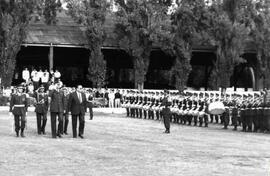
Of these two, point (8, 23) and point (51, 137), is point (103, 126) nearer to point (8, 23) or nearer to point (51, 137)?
point (51, 137)

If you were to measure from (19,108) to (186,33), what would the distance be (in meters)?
33.0

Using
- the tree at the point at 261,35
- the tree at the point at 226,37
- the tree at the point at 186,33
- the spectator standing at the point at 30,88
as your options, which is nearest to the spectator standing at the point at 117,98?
the spectator standing at the point at 30,88

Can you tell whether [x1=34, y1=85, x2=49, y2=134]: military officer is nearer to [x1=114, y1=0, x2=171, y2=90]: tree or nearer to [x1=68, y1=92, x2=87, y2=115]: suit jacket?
[x1=68, y1=92, x2=87, y2=115]: suit jacket

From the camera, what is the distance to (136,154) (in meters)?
20.0

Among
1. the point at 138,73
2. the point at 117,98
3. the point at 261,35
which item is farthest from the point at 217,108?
the point at 261,35

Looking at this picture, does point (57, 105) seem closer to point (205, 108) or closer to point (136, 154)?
point (136, 154)

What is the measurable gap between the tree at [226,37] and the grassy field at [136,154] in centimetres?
2818

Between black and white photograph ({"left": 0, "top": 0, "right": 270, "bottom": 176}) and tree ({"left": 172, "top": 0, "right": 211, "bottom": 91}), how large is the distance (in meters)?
0.08

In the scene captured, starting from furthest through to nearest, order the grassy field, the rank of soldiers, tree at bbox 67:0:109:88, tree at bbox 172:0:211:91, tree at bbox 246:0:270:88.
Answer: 1. tree at bbox 246:0:270:88
2. tree at bbox 172:0:211:91
3. tree at bbox 67:0:109:88
4. the rank of soldiers
5. the grassy field

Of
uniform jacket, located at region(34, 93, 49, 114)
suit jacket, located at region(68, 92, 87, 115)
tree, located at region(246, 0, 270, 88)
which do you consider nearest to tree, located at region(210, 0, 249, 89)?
tree, located at region(246, 0, 270, 88)

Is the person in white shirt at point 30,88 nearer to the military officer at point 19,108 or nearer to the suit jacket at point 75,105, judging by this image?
the suit jacket at point 75,105

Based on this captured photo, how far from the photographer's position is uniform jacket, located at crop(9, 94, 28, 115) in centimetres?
2561

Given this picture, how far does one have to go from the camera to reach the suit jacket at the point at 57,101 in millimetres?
26047

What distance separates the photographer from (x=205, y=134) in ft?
95.1
